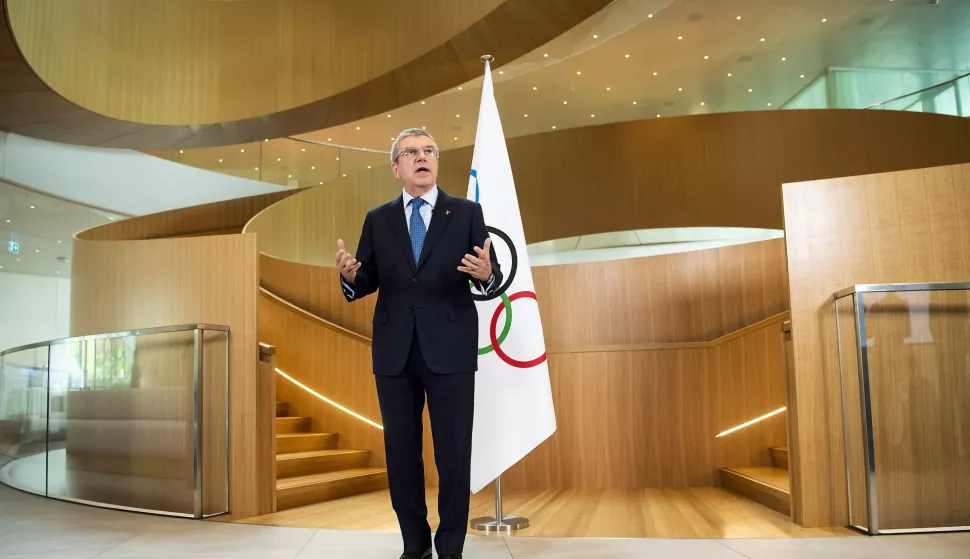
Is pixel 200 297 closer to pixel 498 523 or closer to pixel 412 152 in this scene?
pixel 498 523

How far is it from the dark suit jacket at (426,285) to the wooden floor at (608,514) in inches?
55.1

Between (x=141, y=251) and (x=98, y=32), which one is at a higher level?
(x=98, y=32)

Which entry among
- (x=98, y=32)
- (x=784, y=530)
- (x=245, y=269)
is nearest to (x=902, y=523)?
(x=784, y=530)

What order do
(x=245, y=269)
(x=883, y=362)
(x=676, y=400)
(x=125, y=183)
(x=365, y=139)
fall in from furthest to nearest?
(x=365, y=139) < (x=125, y=183) < (x=676, y=400) < (x=245, y=269) < (x=883, y=362)

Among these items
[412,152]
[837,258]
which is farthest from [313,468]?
[837,258]

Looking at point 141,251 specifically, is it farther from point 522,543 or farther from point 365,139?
Answer: point 365,139

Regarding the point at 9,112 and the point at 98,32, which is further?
the point at 9,112

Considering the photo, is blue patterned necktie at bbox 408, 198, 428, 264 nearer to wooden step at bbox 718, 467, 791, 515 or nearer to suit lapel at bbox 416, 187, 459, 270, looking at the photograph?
suit lapel at bbox 416, 187, 459, 270

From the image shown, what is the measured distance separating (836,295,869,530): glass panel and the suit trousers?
1.85 meters

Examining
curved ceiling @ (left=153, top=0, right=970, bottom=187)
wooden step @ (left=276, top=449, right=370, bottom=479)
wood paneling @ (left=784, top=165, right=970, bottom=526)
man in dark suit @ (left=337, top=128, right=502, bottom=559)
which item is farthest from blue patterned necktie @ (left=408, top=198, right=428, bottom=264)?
curved ceiling @ (left=153, top=0, right=970, bottom=187)

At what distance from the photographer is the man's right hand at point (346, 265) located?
8.22 feet

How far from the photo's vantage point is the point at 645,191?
783 cm

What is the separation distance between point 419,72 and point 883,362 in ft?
15.9

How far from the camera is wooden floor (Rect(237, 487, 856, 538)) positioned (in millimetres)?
3588
